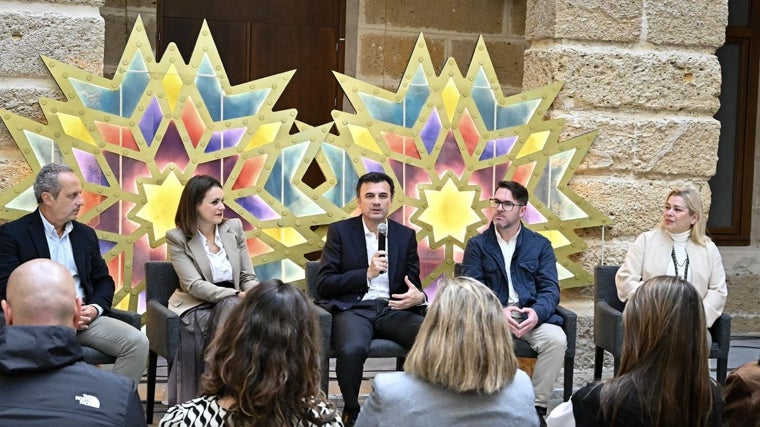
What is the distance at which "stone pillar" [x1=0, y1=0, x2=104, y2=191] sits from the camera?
5.78 metres

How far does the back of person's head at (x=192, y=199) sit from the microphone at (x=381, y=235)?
32.8 inches

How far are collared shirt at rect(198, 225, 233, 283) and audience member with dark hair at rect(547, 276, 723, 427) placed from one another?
2633mm

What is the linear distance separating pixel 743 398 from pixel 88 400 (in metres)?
1.91

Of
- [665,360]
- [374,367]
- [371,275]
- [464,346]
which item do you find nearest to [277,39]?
[374,367]

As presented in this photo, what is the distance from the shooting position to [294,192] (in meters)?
6.30

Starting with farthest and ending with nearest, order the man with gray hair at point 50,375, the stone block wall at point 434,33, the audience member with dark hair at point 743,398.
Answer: the stone block wall at point 434,33
the audience member with dark hair at point 743,398
the man with gray hair at point 50,375

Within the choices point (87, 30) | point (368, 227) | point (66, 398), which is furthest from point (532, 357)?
point (66, 398)

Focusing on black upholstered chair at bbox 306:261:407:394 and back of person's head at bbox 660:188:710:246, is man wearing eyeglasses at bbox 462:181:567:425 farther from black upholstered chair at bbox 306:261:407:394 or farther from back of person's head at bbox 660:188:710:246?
back of person's head at bbox 660:188:710:246

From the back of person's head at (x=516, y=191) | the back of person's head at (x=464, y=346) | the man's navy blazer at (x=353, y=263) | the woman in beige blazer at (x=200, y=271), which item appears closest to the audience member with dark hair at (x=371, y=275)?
the man's navy blazer at (x=353, y=263)

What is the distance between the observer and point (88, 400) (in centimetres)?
295

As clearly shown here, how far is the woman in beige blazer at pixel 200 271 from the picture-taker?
17.8ft

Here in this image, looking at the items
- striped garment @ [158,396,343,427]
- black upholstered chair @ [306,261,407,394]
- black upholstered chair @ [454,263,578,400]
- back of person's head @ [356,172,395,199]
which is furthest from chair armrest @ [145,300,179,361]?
striped garment @ [158,396,343,427]

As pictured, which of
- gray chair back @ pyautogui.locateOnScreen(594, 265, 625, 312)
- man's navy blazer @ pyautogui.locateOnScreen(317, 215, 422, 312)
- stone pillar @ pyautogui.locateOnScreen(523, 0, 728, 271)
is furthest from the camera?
stone pillar @ pyautogui.locateOnScreen(523, 0, 728, 271)

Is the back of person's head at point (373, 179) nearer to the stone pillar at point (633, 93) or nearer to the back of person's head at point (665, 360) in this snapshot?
the stone pillar at point (633, 93)
